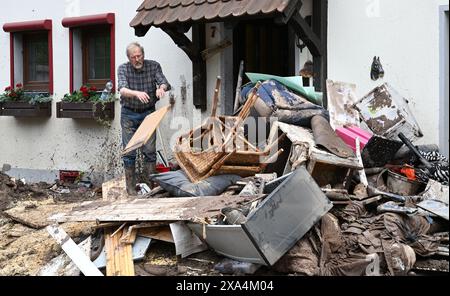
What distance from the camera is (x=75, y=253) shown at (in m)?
5.38

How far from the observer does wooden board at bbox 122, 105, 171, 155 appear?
6844 mm

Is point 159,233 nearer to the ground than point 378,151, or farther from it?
nearer to the ground

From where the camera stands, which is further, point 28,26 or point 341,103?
point 28,26

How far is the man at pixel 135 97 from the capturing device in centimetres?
756

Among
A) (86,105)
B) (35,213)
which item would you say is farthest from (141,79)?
(86,105)

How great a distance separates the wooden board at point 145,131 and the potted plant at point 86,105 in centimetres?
213

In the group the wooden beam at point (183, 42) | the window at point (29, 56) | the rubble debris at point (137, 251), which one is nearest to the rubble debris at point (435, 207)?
the rubble debris at point (137, 251)

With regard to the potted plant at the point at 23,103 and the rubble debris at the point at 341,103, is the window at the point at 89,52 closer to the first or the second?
the potted plant at the point at 23,103

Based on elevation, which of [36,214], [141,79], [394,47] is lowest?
[36,214]

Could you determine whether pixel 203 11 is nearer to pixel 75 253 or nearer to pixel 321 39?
pixel 321 39

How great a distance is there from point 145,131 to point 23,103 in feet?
13.0

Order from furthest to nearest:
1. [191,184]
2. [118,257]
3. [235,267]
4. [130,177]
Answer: [130,177], [191,184], [118,257], [235,267]

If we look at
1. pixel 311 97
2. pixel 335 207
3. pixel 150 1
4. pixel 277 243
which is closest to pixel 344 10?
pixel 311 97

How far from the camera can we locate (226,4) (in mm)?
7672
